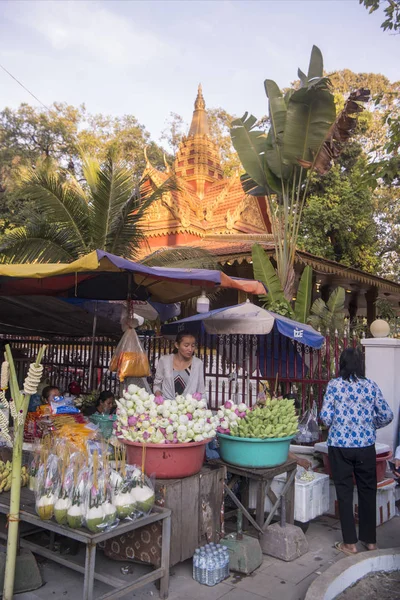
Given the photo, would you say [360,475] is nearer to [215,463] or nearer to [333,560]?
[333,560]

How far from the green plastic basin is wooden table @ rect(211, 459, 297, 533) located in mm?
47

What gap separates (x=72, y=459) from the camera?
2955 mm

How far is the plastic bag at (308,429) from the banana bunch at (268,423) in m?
1.83

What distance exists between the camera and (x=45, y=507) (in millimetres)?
2846

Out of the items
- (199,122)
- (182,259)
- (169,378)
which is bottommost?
(169,378)

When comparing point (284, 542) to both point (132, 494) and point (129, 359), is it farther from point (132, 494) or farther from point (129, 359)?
point (129, 359)

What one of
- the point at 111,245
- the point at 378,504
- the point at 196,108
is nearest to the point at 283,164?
the point at 111,245

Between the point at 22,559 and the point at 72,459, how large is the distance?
2.89ft

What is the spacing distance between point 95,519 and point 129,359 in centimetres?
243

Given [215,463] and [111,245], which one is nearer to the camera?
[215,463]

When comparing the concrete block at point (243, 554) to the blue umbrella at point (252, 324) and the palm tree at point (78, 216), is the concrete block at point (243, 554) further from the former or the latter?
the palm tree at point (78, 216)

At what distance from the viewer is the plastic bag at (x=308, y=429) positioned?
5.70 meters

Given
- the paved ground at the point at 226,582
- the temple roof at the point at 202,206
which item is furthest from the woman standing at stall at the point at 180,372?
the temple roof at the point at 202,206

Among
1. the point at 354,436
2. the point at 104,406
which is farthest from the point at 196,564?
the point at 104,406
